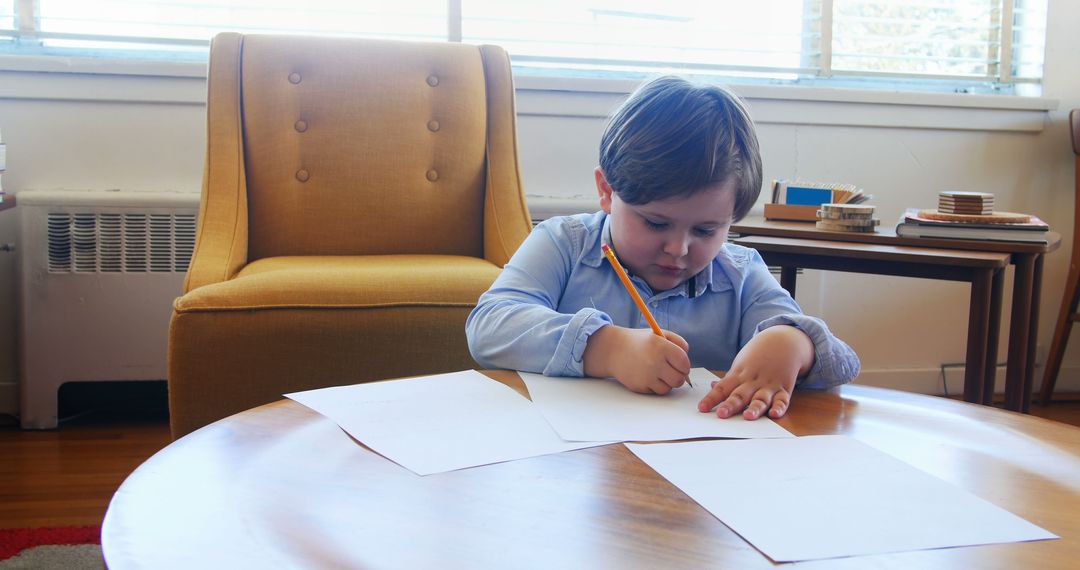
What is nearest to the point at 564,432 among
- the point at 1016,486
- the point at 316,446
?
the point at 316,446

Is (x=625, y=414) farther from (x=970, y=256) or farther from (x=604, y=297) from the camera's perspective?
(x=970, y=256)

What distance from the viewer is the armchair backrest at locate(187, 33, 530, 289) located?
6.51 ft

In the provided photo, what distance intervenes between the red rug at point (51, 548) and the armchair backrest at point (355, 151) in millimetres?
669

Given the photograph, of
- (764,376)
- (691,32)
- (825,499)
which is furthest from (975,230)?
(691,32)

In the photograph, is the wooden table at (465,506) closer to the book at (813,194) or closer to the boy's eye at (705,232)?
the boy's eye at (705,232)

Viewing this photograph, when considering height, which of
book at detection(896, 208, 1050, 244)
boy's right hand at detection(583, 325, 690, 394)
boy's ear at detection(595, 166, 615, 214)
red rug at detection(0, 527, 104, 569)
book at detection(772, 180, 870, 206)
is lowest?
red rug at detection(0, 527, 104, 569)

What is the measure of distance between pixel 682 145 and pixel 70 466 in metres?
1.54

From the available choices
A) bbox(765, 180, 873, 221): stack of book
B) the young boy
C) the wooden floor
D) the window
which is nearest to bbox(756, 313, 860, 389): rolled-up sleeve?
the young boy

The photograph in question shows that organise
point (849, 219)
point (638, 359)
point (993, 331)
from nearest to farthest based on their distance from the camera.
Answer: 1. point (638, 359)
2. point (993, 331)
3. point (849, 219)

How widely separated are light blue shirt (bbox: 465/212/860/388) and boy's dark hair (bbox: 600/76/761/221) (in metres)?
0.12

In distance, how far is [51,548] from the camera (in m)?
1.46

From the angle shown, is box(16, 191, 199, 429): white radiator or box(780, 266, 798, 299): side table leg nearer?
box(780, 266, 798, 299): side table leg

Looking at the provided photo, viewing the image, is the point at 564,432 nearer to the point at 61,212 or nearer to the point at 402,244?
the point at 402,244

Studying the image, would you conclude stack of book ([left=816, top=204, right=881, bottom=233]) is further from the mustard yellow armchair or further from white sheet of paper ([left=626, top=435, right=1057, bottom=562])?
white sheet of paper ([left=626, top=435, right=1057, bottom=562])
